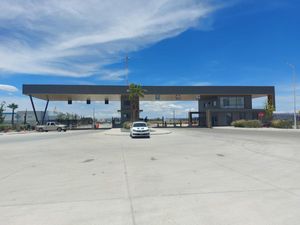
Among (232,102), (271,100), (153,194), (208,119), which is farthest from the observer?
(232,102)

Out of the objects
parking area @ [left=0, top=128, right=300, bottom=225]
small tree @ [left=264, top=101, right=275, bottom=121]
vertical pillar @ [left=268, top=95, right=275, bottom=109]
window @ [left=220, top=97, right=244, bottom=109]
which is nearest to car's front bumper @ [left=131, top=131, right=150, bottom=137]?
parking area @ [left=0, top=128, right=300, bottom=225]

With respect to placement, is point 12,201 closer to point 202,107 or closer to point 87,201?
point 87,201

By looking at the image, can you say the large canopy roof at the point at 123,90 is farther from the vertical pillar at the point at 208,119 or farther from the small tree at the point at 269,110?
the vertical pillar at the point at 208,119

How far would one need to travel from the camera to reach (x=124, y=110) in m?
61.5

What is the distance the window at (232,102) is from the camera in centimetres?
6500

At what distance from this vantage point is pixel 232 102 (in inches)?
2574

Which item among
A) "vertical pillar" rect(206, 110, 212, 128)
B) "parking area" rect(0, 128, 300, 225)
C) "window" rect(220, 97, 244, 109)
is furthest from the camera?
"window" rect(220, 97, 244, 109)

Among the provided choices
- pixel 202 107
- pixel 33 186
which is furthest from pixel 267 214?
pixel 202 107

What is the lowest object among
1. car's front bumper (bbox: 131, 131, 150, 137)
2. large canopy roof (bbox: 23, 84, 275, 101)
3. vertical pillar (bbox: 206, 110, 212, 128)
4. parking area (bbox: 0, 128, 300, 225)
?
parking area (bbox: 0, 128, 300, 225)

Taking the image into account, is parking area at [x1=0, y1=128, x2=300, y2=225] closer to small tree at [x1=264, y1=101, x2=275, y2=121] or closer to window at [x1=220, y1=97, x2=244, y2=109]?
small tree at [x1=264, y1=101, x2=275, y2=121]

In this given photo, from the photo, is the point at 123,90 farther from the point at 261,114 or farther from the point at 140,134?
the point at 261,114

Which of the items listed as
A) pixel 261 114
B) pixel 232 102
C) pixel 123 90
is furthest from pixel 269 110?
pixel 123 90

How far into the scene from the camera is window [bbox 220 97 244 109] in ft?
213

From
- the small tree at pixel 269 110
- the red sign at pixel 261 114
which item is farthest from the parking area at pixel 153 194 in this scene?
the red sign at pixel 261 114
